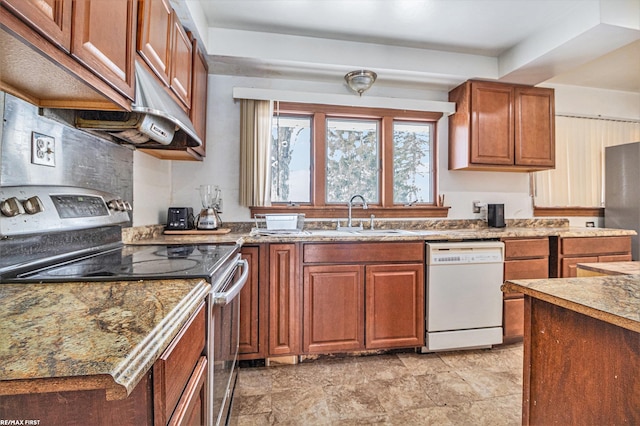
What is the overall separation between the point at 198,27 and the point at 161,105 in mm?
1025

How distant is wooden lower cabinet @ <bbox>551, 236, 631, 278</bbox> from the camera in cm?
250

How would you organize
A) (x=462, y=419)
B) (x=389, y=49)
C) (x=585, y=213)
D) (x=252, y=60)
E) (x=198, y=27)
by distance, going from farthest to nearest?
(x=585, y=213) < (x=389, y=49) < (x=252, y=60) < (x=198, y=27) < (x=462, y=419)

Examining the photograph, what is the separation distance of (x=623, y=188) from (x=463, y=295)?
242 centimetres

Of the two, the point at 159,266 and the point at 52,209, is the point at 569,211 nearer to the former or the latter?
the point at 159,266

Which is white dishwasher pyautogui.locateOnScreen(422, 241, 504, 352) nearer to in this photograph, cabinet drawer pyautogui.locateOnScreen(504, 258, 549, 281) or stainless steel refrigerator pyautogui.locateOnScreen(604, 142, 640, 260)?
cabinet drawer pyautogui.locateOnScreen(504, 258, 549, 281)

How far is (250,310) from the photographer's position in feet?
6.73

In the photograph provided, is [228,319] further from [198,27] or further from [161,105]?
[198,27]

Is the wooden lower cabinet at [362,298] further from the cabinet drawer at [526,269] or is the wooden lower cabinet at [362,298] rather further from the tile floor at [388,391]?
the cabinet drawer at [526,269]

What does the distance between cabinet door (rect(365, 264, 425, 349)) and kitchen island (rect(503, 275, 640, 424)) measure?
1104mm

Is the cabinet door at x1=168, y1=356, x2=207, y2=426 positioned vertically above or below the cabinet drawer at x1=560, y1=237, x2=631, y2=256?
below

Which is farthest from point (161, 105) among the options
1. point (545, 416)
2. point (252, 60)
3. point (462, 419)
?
point (462, 419)

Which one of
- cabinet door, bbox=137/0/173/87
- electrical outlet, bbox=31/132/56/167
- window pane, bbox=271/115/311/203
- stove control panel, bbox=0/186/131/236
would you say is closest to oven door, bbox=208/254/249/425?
stove control panel, bbox=0/186/131/236

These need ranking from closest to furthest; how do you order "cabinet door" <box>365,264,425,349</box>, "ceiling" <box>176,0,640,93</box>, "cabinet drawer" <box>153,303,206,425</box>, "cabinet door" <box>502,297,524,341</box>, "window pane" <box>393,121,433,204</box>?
"cabinet drawer" <box>153,303,206,425</box> < "ceiling" <box>176,0,640,93</box> < "cabinet door" <box>365,264,425,349</box> < "cabinet door" <box>502,297,524,341</box> < "window pane" <box>393,121,433,204</box>

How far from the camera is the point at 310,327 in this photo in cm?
212
